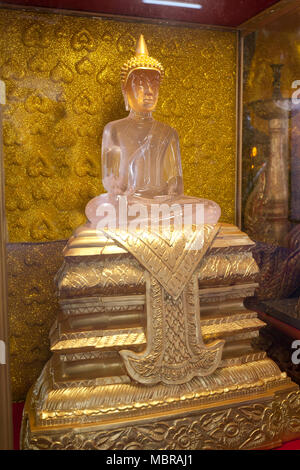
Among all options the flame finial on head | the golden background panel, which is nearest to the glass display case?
the flame finial on head

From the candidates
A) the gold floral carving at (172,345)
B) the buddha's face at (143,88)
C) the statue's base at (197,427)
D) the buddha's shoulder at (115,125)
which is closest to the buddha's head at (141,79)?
the buddha's face at (143,88)

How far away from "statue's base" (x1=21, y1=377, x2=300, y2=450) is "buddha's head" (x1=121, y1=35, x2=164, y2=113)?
4.78ft

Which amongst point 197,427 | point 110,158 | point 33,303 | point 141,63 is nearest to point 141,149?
point 110,158

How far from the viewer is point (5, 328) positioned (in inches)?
53.8

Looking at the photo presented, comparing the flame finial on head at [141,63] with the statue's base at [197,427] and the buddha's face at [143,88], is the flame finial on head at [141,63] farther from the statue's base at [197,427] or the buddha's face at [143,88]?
the statue's base at [197,427]

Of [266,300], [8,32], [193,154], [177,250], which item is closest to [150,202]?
[177,250]

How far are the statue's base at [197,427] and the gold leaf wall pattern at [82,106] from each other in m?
1.01

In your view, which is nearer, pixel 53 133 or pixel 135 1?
pixel 135 1

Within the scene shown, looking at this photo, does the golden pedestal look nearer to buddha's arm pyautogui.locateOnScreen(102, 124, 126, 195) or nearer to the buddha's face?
buddha's arm pyautogui.locateOnScreen(102, 124, 126, 195)

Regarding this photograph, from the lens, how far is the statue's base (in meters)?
1.58

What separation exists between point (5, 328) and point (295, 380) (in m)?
1.45

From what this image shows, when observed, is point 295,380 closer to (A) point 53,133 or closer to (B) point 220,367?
(B) point 220,367

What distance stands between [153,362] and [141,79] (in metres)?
1.40
